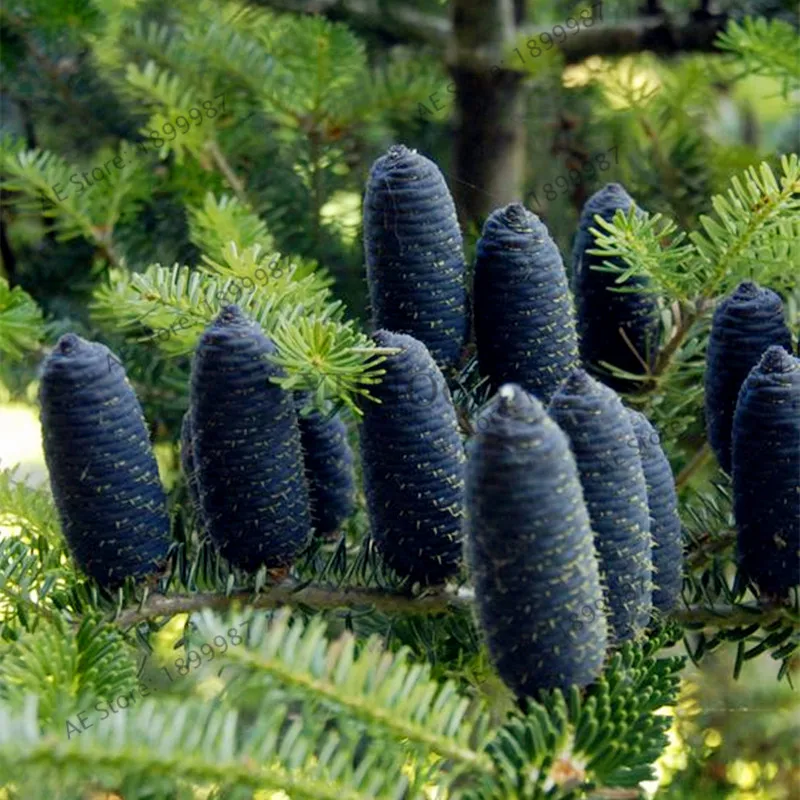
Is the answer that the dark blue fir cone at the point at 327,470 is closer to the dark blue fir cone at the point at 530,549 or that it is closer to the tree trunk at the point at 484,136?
the dark blue fir cone at the point at 530,549

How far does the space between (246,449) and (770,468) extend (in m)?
0.17

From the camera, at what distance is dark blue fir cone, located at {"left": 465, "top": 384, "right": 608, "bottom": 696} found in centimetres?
36

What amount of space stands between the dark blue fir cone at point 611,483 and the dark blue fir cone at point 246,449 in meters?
0.09

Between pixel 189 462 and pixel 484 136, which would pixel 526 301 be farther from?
pixel 484 136

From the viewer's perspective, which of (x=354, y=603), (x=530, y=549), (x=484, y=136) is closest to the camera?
(x=530, y=549)

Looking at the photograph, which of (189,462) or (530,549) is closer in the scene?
(530,549)

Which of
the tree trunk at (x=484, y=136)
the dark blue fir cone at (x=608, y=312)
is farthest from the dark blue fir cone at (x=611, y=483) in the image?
the tree trunk at (x=484, y=136)

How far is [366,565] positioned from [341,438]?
6 centimetres

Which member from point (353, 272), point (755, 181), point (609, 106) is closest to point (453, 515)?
point (755, 181)

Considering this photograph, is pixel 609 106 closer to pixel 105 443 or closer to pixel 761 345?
pixel 761 345

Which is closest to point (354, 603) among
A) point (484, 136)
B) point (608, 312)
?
point (608, 312)

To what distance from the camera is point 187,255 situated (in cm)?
75

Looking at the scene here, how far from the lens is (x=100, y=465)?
44cm

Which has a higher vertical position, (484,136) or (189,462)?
(484,136)
